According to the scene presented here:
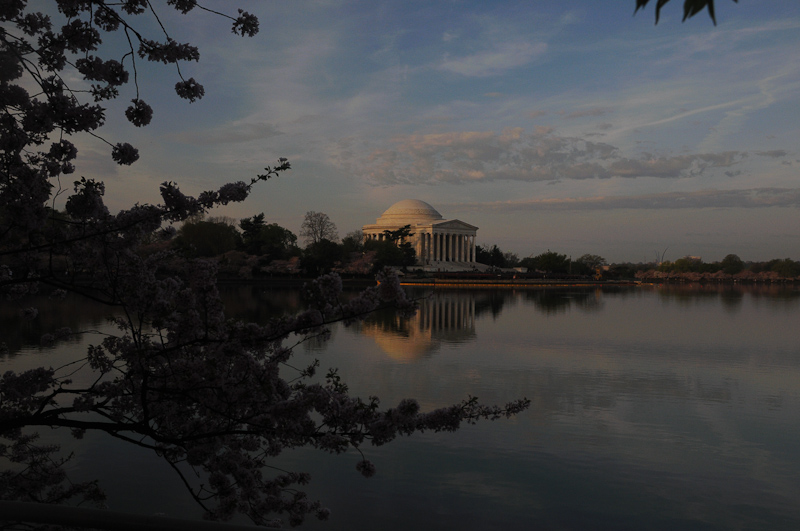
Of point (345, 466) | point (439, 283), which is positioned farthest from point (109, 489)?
point (439, 283)

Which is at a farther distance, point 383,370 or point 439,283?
point 439,283

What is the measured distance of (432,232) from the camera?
485 ft

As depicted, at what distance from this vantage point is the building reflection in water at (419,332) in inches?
891

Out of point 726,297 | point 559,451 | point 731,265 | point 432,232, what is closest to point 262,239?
point 726,297

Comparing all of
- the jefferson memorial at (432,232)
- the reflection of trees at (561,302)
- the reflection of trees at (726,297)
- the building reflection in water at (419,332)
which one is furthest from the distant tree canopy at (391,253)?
the building reflection in water at (419,332)

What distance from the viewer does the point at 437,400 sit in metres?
14.4

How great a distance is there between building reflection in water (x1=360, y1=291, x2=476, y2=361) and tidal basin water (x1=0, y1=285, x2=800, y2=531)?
0.30 meters

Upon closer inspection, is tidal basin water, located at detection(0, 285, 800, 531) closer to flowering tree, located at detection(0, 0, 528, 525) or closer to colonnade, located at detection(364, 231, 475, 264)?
flowering tree, located at detection(0, 0, 528, 525)

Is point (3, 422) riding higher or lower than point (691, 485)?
higher

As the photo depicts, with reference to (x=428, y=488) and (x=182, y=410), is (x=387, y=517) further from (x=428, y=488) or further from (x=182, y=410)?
(x=182, y=410)

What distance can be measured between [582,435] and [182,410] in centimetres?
795

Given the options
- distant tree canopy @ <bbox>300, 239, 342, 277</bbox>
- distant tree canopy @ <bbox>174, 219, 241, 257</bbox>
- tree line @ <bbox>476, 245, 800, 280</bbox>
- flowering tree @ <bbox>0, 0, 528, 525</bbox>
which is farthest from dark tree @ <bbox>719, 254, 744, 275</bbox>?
flowering tree @ <bbox>0, 0, 528, 525</bbox>

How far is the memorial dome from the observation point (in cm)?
15438

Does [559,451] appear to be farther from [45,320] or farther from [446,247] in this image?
[446,247]
